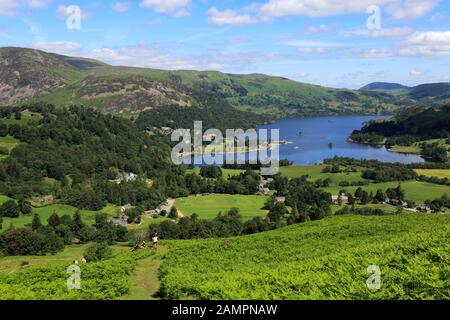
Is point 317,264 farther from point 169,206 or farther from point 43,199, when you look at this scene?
point 43,199

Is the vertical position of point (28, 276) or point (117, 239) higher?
point (28, 276)

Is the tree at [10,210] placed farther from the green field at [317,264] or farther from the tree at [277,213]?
the green field at [317,264]

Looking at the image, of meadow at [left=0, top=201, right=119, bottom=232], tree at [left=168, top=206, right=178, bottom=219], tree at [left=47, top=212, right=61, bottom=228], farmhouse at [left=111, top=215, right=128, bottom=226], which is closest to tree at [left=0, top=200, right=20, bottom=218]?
meadow at [left=0, top=201, right=119, bottom=232]

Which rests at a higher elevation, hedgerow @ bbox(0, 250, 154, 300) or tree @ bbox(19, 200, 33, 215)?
hedgerow @ bbox(0, 250, 154, 300)

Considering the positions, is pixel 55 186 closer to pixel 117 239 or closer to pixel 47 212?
pixel 47 212

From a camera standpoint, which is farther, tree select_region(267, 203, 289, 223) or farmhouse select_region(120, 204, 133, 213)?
farmhouse select_region(120, 204, 133, 213)

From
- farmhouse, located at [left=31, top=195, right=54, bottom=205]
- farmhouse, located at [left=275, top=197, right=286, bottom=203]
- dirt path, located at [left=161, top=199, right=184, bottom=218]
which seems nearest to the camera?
dirt path, located at [left=161, top=199, right=184, bottom=218]

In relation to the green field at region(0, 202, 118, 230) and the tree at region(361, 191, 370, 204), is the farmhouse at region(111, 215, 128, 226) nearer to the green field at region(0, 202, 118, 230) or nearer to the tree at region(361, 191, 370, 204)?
the green field at region(0, 202, 118, 230)

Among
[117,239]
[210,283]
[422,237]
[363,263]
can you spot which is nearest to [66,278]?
[210,283]
